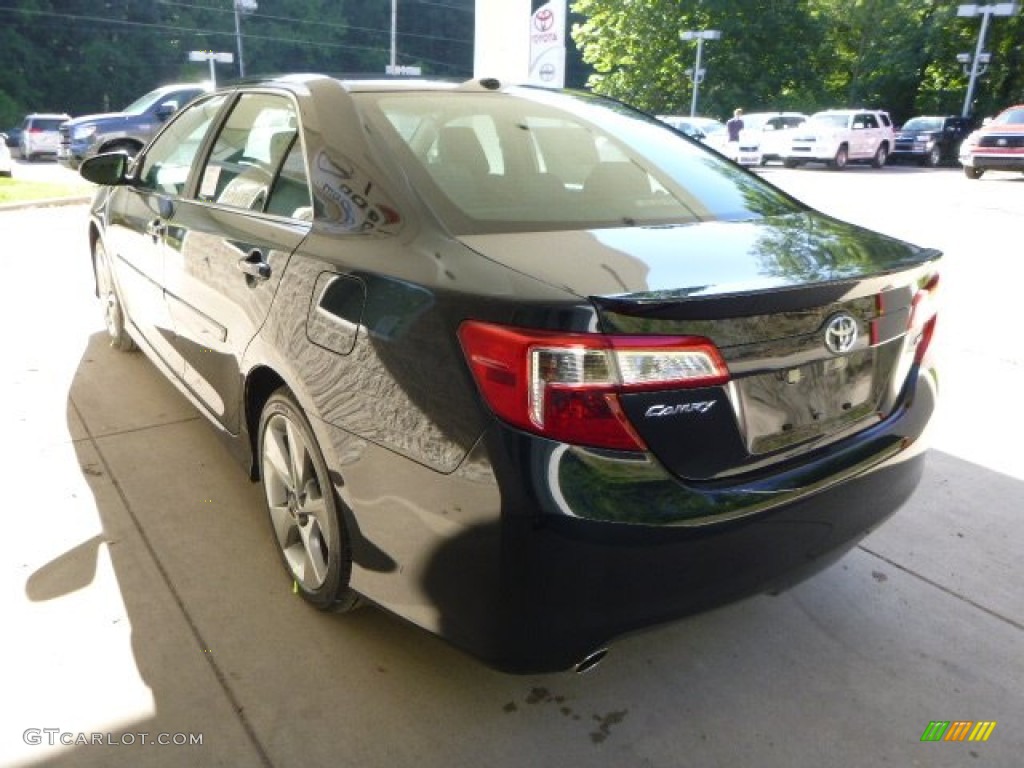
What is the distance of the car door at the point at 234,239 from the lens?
240cm

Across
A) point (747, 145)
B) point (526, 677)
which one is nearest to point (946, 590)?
point (526, 677)

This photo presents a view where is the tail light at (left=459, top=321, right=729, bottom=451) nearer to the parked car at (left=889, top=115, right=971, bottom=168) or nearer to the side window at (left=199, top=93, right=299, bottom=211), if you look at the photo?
the side window at (left=199, top=93, right=299, bottom=211)

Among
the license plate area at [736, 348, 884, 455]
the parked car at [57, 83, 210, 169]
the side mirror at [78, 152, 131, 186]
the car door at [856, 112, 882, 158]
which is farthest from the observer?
the car door at [856, 112, 882, 158]

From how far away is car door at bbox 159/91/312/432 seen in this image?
2404 millimetres

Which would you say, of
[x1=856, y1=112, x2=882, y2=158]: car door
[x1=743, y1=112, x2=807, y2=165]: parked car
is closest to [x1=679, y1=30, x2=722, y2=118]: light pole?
[x1=743, y1=112, x2=807, y2=165]: parked car

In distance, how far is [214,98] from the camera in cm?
334

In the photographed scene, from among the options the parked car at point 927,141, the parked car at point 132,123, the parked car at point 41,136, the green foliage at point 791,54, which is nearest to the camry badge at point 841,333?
the parked car at point 132,123

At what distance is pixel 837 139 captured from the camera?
79.3 feet

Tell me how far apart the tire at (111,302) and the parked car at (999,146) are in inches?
815

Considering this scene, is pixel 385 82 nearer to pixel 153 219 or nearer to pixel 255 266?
pixel 255 266

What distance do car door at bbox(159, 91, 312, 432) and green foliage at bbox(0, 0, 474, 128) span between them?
48.1 metres

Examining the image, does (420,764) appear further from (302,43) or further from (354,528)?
(302,43)

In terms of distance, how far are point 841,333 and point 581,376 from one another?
69 centimetres

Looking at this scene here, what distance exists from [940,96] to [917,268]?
4398cm
